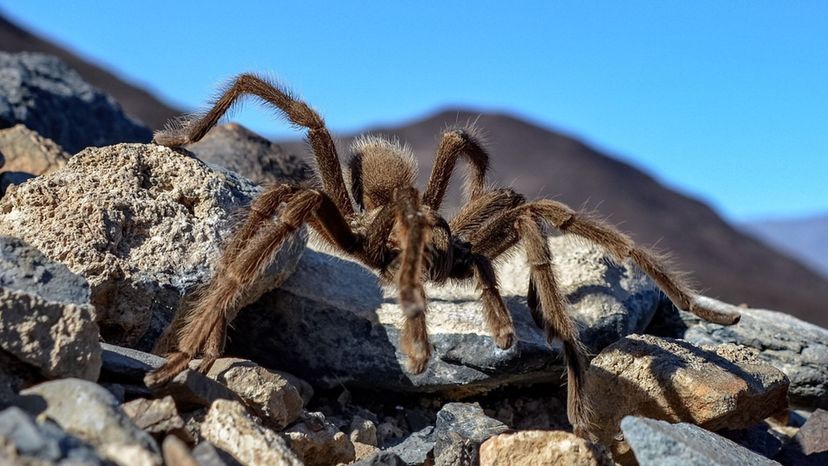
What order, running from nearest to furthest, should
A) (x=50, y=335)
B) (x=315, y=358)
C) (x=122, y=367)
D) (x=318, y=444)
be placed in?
(x=50, y=335), (x=122, y=367), (x=318, y=444), (x=315, y=358)

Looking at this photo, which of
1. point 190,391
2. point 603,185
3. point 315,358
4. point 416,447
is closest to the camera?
point 190,391

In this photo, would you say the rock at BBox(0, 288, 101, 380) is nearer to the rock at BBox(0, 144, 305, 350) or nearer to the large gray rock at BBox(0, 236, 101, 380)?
the large gray rock at BBox(0, 236, 101, 380)

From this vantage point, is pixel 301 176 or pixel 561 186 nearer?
pixel 301 176

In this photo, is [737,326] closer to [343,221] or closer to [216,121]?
[343,221]

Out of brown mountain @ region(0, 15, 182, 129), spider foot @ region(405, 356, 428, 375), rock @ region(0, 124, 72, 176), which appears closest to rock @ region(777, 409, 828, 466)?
spider foot @ region(405, 356, 428, 375)

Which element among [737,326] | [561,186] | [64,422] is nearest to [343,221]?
[64,422]

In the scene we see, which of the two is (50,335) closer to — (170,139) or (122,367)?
(122,367)

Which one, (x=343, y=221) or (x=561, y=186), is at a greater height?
(x=561, y=186)

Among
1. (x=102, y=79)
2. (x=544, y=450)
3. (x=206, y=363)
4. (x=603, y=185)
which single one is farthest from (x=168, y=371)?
(x=102, y=79)
